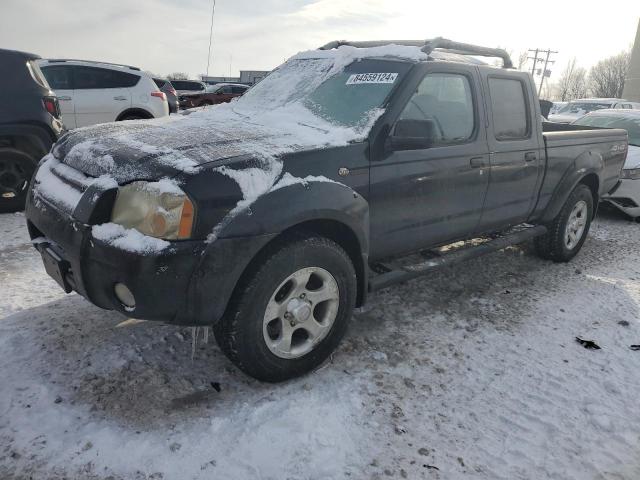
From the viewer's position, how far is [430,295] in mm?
4230

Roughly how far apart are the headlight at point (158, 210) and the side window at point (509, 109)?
8.69ft

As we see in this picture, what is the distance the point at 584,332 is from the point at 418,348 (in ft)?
4.45

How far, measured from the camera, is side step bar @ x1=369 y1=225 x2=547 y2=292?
129 inches

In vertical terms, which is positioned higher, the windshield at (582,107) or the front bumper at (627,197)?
the windshield at (582,107)

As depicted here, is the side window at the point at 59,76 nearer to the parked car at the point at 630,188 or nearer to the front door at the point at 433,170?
the front door at the point at 433,170

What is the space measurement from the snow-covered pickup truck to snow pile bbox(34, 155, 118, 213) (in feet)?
0.04

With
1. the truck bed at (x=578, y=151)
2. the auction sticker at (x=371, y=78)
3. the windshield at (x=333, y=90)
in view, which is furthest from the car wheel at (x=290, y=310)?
the truck bed at (x=578, y=151)

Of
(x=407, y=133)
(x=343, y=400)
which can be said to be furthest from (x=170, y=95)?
(x=343, y=400)

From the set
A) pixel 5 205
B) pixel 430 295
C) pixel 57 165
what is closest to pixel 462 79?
pixel 430 295

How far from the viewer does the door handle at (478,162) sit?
3690mm

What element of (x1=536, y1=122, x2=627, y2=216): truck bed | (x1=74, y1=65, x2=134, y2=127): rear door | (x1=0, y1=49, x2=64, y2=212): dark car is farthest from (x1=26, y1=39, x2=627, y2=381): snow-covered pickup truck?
(x1=74, y1=65, x2=134, y2=127): rear door

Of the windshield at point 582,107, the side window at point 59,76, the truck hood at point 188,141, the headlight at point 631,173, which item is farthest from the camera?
the windshield at point 582,107

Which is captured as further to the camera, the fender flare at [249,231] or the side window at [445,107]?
the side window at [445,107]

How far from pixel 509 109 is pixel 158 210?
10.0 ft
